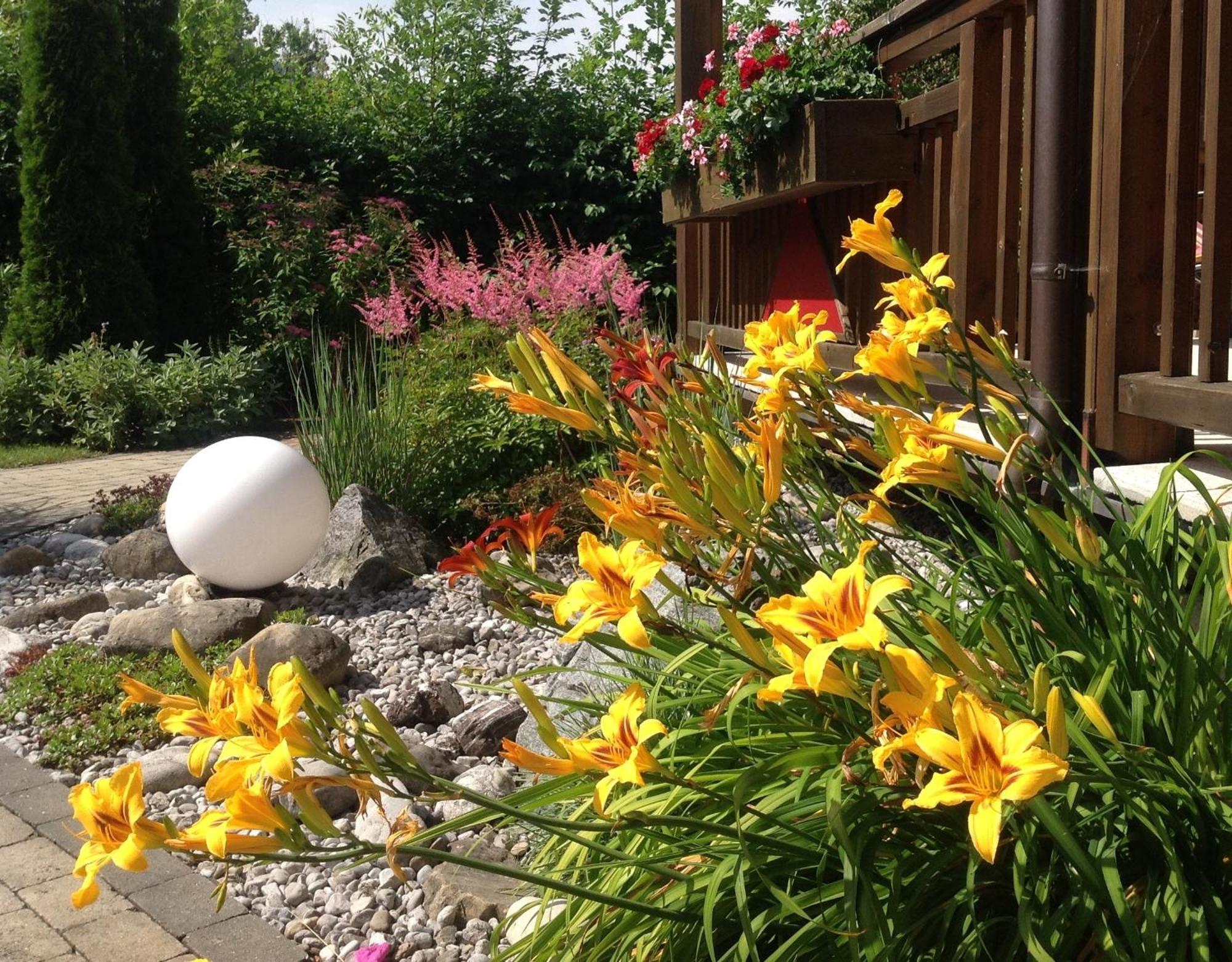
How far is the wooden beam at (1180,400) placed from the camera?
2.67 meters

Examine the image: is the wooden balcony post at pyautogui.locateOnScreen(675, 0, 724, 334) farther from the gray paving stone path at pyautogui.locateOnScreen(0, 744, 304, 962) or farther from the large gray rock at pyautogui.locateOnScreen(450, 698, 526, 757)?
the gray paving stone path at pyautogui.locateOnScreen(0, 744, 304, 962)

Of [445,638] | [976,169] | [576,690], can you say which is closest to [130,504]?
[445,638]

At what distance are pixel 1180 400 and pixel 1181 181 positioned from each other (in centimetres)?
50

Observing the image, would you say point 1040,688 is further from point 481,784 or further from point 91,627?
point 91,627

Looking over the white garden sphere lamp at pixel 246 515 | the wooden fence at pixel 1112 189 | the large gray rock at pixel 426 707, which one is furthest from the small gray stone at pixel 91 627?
the wooden fence at pixel 1112 189

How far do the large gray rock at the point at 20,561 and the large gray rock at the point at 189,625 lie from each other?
1660 millimetres

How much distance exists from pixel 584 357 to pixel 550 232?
6.91 metres

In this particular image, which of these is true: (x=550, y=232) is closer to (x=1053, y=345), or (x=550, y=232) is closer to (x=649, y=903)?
(x=1053, y=345)

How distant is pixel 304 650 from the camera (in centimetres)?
398

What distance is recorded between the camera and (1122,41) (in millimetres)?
2945

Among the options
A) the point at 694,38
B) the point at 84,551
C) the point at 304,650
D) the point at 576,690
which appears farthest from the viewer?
the point at 694,38

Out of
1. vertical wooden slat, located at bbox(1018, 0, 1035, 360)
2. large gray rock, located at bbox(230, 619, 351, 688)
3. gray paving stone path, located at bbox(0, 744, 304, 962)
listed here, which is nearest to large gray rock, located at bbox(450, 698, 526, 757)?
large gray rock, located at bbox(230, 619, 351, 688)

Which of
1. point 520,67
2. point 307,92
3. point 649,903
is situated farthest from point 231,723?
point 307,92

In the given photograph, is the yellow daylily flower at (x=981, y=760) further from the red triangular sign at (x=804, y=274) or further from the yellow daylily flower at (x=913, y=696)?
the red triangular sign at (x=804, y=274)
